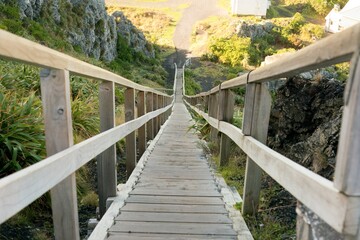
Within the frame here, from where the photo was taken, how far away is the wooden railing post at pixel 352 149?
0.89m

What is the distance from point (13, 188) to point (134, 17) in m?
51.9

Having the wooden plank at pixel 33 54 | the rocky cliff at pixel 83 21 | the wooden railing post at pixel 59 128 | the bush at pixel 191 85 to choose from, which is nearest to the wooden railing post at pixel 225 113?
the wooden plank at pixel 33 54

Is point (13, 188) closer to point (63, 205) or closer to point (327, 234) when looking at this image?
point (63, 205)

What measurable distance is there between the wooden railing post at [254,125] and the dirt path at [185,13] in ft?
110

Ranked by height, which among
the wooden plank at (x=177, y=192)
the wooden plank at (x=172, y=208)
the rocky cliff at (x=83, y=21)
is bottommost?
the wooden plank at (x=177, y=192)

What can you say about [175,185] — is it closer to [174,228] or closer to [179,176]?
[179,176]

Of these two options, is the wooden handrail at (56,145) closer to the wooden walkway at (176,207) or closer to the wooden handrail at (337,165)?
the wooden walkway at (176,207)

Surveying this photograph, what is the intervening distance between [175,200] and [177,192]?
0.76 feet

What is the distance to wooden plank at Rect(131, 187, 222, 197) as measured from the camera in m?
3.08

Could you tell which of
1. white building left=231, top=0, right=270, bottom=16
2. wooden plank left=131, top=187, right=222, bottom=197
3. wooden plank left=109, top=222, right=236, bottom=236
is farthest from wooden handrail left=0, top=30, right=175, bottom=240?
white building left=231, top=0, right=270, bottom=16

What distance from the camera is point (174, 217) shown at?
253cm

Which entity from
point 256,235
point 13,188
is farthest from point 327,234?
point 256,235

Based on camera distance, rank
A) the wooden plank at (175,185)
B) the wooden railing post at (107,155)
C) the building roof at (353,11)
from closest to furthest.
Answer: the wooden railing post at (107,155) < the wooden plank at (175,185) < the building roof at (353,11)

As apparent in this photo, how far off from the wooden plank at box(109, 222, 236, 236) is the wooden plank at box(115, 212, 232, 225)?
7cm
